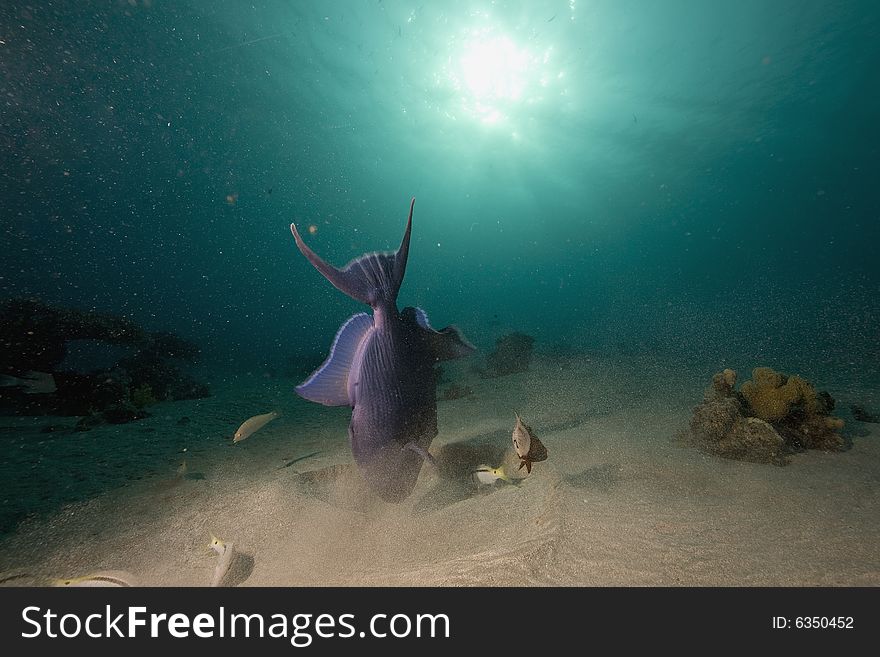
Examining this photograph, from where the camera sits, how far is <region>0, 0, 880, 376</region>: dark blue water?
18.0 m

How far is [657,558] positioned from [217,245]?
106m

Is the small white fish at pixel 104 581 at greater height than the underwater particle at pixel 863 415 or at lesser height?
lesser

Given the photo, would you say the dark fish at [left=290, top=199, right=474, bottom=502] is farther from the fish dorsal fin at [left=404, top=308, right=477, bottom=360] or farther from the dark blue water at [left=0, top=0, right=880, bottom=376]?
the dark blue water at [left=0, top=0, right=880, bottom=376]

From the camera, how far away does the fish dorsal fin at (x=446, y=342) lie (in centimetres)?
212

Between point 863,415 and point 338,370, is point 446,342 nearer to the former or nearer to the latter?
point 338,370

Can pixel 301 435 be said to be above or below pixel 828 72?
below

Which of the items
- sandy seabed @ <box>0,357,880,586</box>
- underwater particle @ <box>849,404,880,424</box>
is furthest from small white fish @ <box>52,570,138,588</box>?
underwater particle @ <box>849,404,880,424</box>

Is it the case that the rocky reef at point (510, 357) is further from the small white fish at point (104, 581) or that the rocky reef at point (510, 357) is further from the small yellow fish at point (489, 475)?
the small white fish at point (104, 581)

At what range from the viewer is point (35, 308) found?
8.10 m

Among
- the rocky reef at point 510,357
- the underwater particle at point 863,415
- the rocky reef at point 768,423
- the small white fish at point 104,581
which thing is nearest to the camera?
the small white fish at point 104,581

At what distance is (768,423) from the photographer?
3260mm

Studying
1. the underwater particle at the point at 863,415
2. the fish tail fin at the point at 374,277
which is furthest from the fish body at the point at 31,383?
the underwater particle at the point at 863,415
